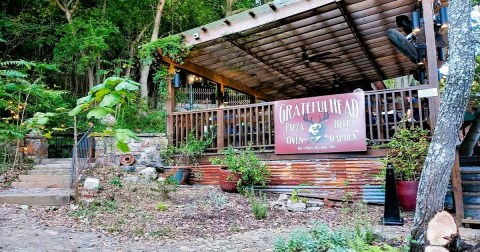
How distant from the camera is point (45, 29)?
11.3 metres

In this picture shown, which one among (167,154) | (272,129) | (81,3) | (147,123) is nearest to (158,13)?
(81,3)

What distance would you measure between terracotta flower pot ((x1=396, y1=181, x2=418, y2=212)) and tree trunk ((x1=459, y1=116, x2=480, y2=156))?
6.43 ft

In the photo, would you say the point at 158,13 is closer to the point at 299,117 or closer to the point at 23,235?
the point at 299,117

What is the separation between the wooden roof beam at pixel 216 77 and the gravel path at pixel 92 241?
445 centimetres

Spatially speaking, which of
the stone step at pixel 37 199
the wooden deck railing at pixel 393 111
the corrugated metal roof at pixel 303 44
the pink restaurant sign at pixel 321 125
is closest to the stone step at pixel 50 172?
the stone step at pixel 37 199

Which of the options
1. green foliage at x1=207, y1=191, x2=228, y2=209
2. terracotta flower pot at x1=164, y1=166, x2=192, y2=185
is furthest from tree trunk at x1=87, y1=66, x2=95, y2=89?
green foliage at x1=207, y1=191, x2=228, y2=209

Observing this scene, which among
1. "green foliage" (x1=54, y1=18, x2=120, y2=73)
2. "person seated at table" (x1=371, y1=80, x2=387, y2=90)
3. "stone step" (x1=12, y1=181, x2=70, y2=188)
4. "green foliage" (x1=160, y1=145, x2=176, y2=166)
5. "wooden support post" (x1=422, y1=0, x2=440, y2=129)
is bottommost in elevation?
"stone step" (x1=12, y1=181, x2=70, y2=188)

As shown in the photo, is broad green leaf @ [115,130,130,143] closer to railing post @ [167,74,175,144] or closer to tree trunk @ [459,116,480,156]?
railing post @ [167,74,175,144]

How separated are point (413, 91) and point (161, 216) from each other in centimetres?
440

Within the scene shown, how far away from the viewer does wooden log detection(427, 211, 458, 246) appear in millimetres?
2730

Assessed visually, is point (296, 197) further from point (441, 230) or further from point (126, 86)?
point (126, 86)

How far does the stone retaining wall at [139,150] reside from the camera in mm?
7434

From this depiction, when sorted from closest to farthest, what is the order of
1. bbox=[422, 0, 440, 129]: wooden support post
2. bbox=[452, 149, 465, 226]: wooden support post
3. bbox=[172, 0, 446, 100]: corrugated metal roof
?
bbox=[452, 149, 465, 226]: wooden support post, bbox=[422, 0, 440, 129]: wooden support post, bbox=[172, 0, 446, 100]: corrugated metal roof

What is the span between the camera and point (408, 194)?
4762 millimetres
